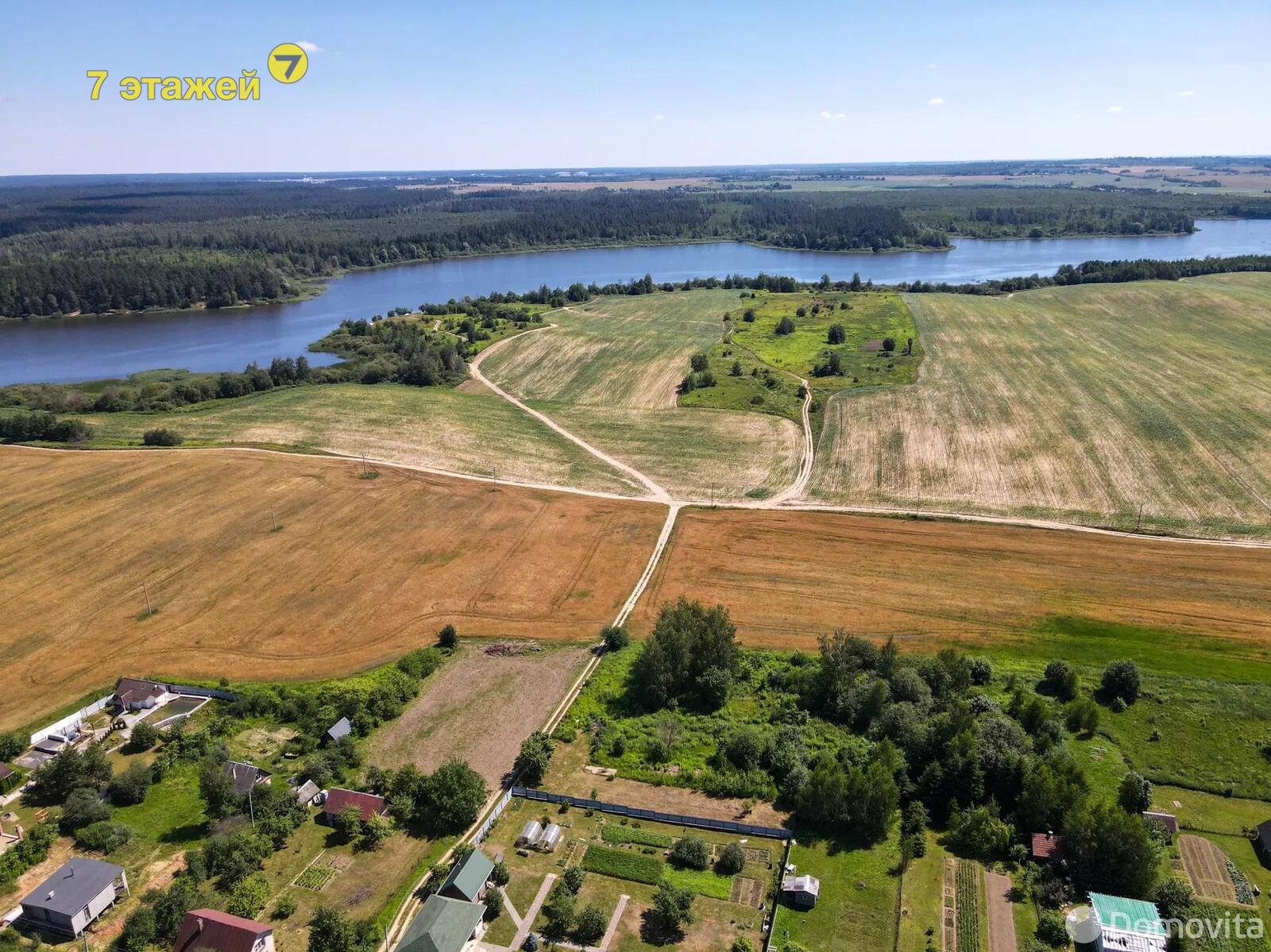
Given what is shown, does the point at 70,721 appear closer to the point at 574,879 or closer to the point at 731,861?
the point at 574,879

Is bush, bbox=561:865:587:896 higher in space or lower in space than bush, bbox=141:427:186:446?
lower

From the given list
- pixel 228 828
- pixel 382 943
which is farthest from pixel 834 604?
pixel 228 828

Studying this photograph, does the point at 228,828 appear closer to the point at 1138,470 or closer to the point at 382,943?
the point at 382,943

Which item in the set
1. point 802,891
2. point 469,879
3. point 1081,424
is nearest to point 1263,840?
point 802,891

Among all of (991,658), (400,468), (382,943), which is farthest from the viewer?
(400,468)

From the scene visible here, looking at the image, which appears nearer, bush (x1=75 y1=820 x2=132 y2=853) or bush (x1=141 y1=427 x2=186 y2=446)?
bush (x1=75 y1=820 x2=132 y2=853)

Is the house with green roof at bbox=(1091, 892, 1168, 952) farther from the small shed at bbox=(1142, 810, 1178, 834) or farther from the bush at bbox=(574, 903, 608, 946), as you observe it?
the bush at bbox=(574, 903, 608, 946)

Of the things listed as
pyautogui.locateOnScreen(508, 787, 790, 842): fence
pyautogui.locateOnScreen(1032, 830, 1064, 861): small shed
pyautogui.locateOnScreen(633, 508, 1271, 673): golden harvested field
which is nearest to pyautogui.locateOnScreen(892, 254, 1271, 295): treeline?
pyautogui.locateOnScreen(633, 508, 1271, 673): golden harvested field

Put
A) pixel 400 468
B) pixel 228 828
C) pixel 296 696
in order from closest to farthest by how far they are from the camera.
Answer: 1. pixel 228 828
2. pixel 296 696
3. pixel 400 468
